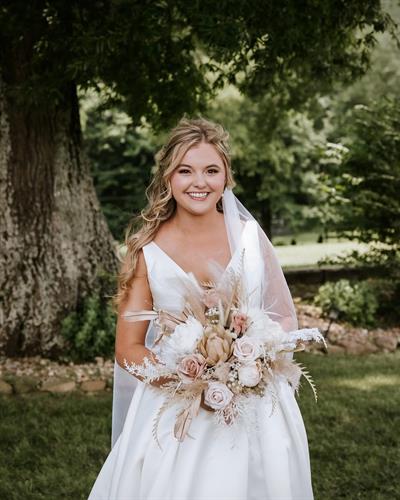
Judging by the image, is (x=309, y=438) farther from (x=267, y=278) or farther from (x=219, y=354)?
(x=219, y=354)

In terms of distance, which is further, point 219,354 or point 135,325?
point 135,325

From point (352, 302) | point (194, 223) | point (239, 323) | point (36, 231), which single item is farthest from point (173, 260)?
point (352, 302)

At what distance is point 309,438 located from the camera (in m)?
5.50

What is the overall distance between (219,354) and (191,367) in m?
0.11

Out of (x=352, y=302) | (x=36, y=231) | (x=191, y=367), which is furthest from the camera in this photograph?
(x=352, y=302)

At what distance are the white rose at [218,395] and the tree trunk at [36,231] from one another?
573 cm

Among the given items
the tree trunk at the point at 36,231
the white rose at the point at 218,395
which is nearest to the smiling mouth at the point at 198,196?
the white rose at the point at 218,395

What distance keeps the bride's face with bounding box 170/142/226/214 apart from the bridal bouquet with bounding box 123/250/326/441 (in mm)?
424

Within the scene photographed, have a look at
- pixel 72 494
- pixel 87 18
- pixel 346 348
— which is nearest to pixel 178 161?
pixel 72 494

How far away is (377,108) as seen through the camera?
411 inches

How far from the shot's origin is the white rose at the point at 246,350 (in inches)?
93.4

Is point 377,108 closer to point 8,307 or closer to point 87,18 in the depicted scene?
point 87,18

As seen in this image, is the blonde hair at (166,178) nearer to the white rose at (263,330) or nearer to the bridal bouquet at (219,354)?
the bridal bouquet at (219,354)

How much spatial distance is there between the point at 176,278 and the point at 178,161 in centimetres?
49
